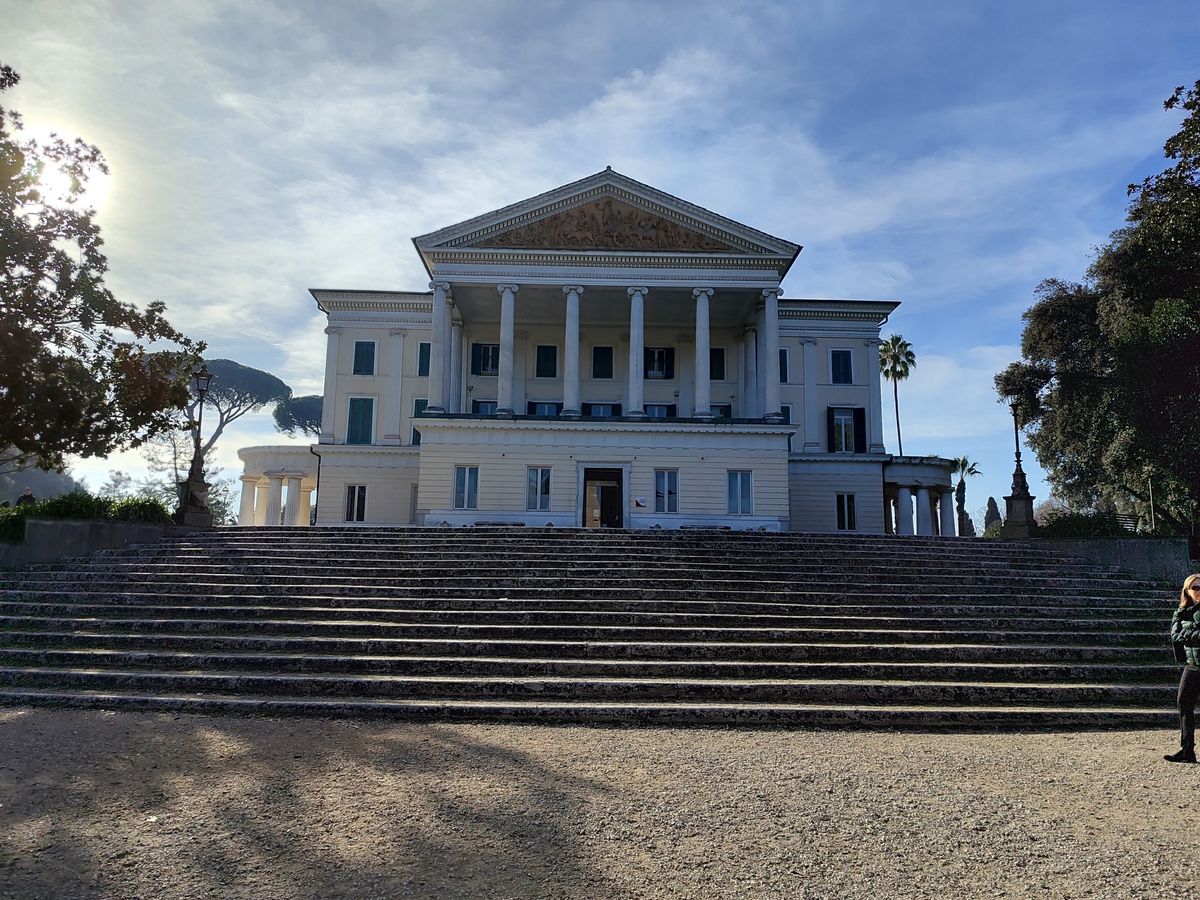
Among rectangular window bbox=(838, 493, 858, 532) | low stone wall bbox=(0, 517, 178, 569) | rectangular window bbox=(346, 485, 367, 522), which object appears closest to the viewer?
low stone wall bbox=(0, 517, 178, 569)

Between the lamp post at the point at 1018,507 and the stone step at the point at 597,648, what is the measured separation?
928cm

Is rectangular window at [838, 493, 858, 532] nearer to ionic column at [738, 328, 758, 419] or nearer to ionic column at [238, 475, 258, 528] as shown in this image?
ionic column at [738, 328, 758, 419]

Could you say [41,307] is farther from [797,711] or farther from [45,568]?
[797,711]

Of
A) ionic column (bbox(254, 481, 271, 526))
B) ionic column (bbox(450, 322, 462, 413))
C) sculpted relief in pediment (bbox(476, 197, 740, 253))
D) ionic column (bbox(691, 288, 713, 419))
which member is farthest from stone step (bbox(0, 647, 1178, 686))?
ionic column (bbox(254, 481, 271, 526))

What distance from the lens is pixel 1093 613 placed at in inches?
499

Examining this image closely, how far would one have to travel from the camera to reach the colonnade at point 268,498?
110 feet

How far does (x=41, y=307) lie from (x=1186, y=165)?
25117 millimetres

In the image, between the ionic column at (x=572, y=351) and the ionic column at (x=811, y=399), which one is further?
the ionic column at (x=811, y=399)

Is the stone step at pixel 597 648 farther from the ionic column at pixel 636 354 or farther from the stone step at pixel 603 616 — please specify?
the ionic column at pixel 636 354

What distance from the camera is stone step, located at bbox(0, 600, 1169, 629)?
39.4 feet

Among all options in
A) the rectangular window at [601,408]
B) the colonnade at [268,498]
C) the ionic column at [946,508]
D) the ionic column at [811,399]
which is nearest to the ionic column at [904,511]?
the ionic column at [946,508]

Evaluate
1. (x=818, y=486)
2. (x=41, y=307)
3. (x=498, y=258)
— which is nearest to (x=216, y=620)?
(x=41, y=307)

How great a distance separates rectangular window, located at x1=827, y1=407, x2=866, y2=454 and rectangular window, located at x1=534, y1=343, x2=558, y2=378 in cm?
1321

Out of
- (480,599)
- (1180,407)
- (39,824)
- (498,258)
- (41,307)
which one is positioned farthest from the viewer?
(498,258)
